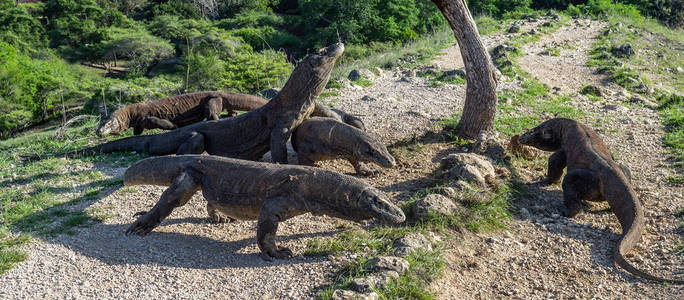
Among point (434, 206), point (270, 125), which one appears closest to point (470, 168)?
point (434, 206)

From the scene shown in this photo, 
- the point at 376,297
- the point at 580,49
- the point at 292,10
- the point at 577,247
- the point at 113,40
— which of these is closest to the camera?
the point at 376,297

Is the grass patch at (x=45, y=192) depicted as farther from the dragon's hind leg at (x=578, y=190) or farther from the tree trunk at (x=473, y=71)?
the dragon's hind leg at (x=578, y=190)

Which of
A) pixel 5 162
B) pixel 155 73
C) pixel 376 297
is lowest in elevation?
pixel 155 73

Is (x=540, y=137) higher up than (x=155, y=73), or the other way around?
(x=540, y=137)

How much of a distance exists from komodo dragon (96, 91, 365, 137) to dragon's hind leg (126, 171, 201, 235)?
532cm

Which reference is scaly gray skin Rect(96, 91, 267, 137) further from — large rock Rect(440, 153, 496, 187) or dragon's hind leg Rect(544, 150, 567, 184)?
dragon's hind leg Rect(544, 150, 567, 184)

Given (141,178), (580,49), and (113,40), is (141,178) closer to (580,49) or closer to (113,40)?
(580,49)

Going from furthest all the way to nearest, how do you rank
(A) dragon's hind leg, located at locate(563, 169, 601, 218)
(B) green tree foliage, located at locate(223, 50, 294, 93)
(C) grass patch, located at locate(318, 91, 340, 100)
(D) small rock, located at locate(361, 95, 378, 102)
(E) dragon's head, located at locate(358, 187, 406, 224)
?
(B) green tree foliage, located at locate(223, 50, 294, 93), (C) grass patch, located at locate(318, 91, 340, 100), (D) small rock, located at locate(361, 95, 378, 102), (A) dragon's hind leg, located at locate(563, 169, 601, 218), (E) dragon's head, located at locate(358, 187, 406, 224)

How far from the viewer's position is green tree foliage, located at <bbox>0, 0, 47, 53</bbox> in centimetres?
3894

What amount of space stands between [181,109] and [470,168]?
21.9 ft

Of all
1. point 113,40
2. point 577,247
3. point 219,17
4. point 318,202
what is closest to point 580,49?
point 577,247

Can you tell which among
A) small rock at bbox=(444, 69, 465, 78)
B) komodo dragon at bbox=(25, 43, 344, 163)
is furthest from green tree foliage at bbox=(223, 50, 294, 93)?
komodo dragon at bbox=(25, 43, 344, 163)

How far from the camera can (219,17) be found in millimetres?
55344

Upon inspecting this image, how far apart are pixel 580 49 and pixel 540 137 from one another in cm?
1424
